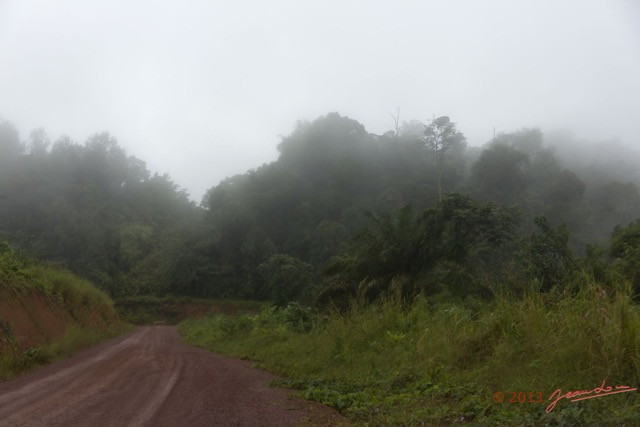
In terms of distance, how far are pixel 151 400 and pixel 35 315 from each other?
10809mm

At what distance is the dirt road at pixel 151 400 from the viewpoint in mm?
5836

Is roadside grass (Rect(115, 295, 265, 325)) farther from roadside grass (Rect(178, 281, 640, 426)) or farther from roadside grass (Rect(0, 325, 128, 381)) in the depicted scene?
roadside grass (Rect(178, 281, 640, 426))

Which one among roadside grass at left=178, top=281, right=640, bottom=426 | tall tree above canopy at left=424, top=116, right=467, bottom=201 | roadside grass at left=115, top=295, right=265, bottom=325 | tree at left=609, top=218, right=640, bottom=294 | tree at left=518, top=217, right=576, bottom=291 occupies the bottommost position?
roadside grass at left=115, top=295, right=265, bottom=325

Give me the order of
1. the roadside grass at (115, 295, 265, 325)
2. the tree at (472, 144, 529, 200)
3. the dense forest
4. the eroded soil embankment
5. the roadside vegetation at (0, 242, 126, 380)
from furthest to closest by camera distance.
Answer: the roadside grass at (115, 295, 265, 325), the tree at (472, 144, 529, 200), the dense forest, the eroded soil embankment, the roadside vegetation at (0, 242, 126, 380)

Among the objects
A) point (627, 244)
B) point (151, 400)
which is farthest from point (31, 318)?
point (627, 244)

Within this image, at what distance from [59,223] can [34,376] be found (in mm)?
53551

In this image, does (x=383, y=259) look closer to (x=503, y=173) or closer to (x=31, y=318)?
(x=31, y=318)

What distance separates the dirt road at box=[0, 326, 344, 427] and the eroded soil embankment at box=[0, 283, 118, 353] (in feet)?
7.79

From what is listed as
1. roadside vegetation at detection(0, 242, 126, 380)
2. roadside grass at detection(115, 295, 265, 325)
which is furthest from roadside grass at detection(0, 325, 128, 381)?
roadside grass at detection(115, 295, 265, 325)

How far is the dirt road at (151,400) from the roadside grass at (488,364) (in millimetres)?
673

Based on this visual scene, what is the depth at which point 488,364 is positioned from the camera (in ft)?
21.3

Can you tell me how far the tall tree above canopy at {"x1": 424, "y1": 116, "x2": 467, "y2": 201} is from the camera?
40.7 m

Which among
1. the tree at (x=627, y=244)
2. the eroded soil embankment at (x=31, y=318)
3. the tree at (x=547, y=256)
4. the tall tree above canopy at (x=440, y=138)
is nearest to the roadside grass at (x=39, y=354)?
the eroded soil embankment at (x=31, y=318)

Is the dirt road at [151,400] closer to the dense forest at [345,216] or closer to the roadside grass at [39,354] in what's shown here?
the roadside grass at [39,354]
